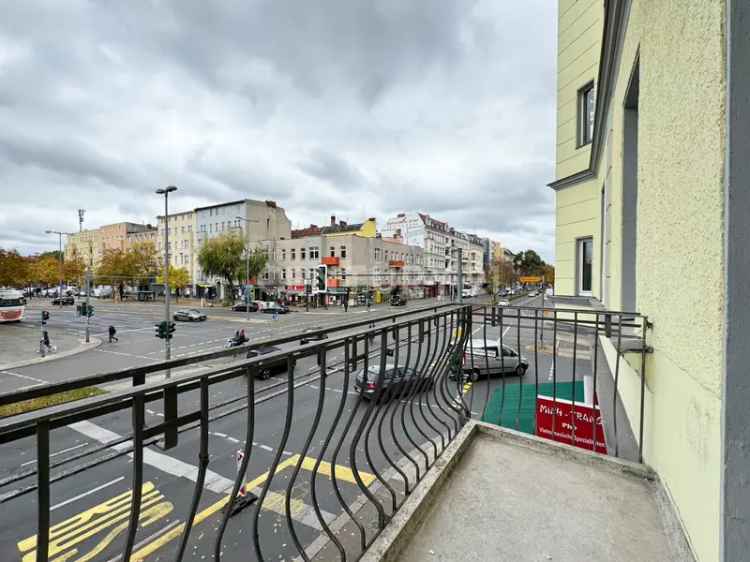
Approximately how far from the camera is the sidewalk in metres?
17.0

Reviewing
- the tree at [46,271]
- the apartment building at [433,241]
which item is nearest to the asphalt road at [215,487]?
the apartment building at [433,241]

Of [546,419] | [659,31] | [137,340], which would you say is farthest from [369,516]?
[137,340]

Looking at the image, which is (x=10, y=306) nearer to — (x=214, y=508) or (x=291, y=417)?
(x=214, y=508)

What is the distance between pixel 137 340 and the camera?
922 inches

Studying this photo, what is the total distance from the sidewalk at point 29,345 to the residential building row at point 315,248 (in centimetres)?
1266

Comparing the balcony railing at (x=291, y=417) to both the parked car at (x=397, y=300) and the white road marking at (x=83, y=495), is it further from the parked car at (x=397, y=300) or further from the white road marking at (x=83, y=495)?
the parked car at (x=397, y=300)

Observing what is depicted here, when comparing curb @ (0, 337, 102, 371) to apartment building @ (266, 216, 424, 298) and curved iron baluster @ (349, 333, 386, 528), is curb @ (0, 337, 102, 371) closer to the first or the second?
curved iron baluster @ (349, 333, 386, 528)

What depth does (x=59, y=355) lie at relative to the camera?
18344 mm

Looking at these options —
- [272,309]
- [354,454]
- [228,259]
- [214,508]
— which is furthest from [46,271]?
[354,454]

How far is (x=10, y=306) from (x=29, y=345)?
1265cm

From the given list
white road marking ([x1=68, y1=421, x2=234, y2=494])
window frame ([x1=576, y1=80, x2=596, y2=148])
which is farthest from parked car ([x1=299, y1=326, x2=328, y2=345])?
window frame ([x1=576, y1=80, x2=596, y2=148])

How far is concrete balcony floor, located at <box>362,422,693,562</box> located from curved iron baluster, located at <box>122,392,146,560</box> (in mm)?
1090

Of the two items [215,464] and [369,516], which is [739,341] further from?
[215,464]

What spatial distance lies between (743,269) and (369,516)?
84.6 inches
